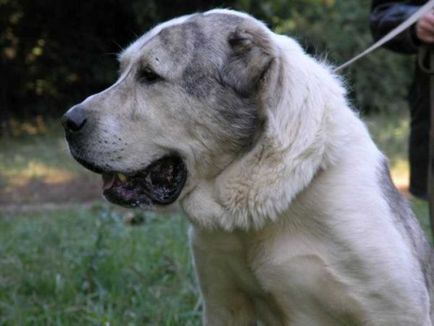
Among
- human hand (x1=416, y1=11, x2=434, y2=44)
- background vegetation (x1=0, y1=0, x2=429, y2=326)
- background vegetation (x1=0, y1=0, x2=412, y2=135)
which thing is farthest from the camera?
background vegetation (x1=0, y1=0, x2=412, y2=135)

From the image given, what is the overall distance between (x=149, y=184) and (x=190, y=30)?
2.05 ft

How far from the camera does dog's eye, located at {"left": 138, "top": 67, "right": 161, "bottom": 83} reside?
10.8 ft

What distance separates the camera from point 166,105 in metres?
3.23

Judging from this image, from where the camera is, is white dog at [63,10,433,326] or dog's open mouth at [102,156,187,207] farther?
dog's open mouth at [102,156,187,207]

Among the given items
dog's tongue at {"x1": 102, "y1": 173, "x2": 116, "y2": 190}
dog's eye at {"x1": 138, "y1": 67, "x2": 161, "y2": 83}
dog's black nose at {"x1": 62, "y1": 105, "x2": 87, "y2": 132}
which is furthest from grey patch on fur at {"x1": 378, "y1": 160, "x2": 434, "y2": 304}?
dog's black nose at {"x1": 62, "y1": 105, "x2": 87, "y2": 132}

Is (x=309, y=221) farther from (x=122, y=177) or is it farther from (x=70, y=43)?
(x=70, y=43)

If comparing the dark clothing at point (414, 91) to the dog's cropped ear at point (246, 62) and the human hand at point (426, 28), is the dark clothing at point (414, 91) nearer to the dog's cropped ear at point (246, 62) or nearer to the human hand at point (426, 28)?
the human hand at point (426, 28)

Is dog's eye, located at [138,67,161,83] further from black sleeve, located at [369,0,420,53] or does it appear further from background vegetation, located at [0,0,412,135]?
background vegetation, located at [0,0,412,135]

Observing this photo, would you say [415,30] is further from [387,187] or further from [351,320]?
[351,320]

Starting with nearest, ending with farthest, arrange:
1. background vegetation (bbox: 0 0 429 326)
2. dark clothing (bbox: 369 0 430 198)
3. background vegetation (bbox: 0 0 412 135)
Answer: dark clothing (bbox: 369 0 430 198) → background vegetation (bbox: 0 0 429 326) → background vegetation (bbox: 0 0 412 135)

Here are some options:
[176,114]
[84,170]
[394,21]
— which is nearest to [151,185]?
[176,114]

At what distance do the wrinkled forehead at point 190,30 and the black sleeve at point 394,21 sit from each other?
4.25ft

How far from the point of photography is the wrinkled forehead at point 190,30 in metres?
3.32

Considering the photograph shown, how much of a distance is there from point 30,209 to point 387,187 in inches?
225
